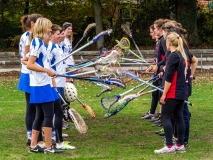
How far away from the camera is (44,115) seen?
6922 mm

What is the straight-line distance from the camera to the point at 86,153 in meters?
7.05

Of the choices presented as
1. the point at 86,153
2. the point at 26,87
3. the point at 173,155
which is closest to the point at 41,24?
the point at 26,87

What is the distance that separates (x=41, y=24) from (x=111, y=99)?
68.9 inches

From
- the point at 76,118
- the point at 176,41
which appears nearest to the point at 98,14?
the point at 76,118

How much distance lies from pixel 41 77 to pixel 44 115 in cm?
49

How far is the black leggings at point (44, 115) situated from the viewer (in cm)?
688

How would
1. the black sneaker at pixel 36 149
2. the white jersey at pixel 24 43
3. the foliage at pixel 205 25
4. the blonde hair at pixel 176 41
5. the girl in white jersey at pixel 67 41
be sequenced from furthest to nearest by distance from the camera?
the foliage at pixel 205 25
the girl in white jersey at pixel 67 41
the white jersey at pixel 24 43
the black sneaker at pixel 36 149
the blonde hair at pixel 176 41

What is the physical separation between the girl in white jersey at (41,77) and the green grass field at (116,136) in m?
0.43

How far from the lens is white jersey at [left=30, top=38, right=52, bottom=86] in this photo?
264 inches

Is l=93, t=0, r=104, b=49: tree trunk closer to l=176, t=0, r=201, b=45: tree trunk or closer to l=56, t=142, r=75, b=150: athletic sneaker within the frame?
l=176, t=0, r=201, b=45: tree trunk

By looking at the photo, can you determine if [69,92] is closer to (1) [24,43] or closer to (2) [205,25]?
(1) [24,43]

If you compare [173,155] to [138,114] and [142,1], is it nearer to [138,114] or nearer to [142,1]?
[138,114]

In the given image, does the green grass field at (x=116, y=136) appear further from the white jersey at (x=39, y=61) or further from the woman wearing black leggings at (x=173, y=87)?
the white jersey at (x=39, y=61)

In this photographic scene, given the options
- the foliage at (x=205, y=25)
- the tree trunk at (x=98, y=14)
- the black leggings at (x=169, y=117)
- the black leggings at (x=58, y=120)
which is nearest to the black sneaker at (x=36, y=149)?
the black leggings at (x=58, y=120)
